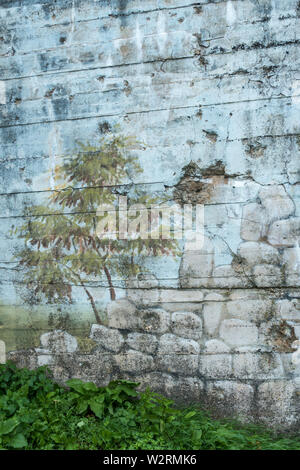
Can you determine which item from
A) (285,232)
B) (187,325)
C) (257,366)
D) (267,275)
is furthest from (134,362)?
(285,232)

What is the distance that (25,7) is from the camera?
3.09 metres

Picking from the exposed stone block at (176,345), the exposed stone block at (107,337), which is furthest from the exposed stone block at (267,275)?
the exposed stone block at (107,337)

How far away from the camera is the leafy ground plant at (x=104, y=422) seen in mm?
2398

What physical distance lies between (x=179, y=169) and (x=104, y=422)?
69.8 inches

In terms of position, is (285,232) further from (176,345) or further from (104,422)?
(104,422)

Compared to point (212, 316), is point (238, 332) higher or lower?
lower

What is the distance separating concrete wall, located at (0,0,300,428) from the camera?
2.80 meters

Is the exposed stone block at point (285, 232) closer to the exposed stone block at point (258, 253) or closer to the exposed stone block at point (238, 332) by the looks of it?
the exposed stone block at point (258, 253)

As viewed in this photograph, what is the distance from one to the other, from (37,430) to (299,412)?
174 cm

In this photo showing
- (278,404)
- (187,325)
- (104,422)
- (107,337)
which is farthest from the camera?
(107,337)

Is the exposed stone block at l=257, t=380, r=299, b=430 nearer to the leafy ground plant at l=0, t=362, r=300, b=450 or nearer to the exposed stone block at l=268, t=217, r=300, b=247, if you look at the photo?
the leafy ground plant at l=0, t=362, r=300, b=450

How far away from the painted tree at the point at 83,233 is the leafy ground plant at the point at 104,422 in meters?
0.58

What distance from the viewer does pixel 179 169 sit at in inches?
115
